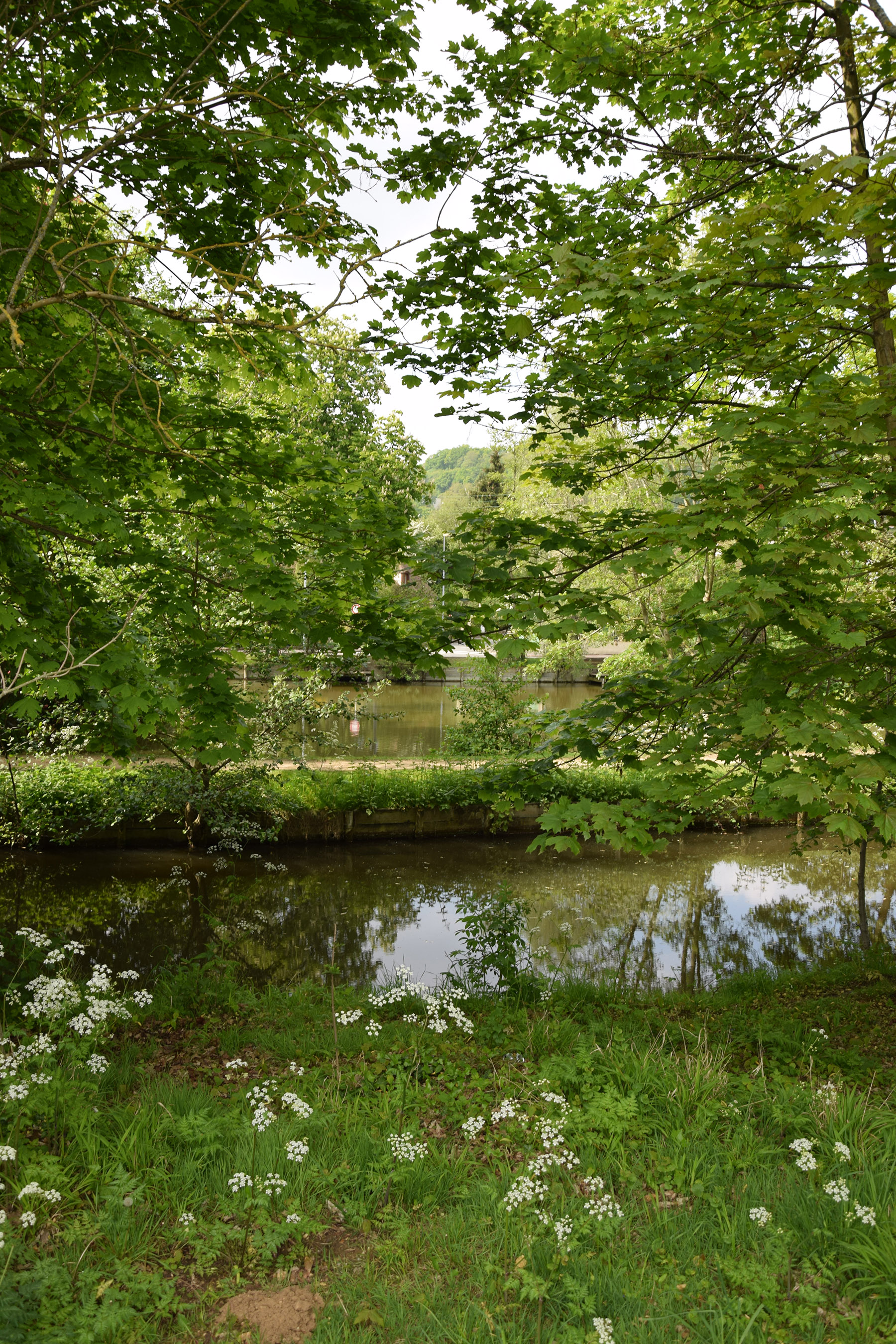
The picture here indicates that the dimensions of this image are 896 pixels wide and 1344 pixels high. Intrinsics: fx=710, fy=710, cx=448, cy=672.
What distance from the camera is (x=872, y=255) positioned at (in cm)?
424

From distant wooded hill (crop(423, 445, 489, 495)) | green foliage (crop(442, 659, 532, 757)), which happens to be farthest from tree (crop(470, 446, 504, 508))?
distant wooded hill (crop(423, 445, 489, 495))

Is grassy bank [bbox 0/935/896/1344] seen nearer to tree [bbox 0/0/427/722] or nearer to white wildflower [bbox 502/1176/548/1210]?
white wildflower [bbox 502/1176/548/1210]

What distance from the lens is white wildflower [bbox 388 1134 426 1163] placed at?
3.29 meters

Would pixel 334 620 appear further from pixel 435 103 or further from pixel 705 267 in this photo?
pixel 435 103

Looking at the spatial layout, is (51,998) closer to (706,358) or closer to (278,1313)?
(278,1313)

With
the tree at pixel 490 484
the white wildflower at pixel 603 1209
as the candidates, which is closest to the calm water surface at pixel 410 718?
the white wildflower at pixel 603 1209

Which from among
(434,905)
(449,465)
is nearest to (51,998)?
(434,905)

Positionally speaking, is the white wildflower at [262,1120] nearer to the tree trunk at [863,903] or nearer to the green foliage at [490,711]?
the tree trunk at [863,903]

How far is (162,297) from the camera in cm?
485

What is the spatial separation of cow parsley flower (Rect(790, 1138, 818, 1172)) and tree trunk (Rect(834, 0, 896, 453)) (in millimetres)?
3234

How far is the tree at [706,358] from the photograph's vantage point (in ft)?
11.1

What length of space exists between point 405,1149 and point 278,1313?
0.86 m

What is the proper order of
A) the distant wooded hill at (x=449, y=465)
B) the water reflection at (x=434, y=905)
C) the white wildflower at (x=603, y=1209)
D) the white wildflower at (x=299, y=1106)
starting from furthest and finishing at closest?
the distant wooded hill at (x=449, y=465), the water reflection at (x=434, y=905), the white wildflower at (x=299, y=1106), the white wildflower at (x=603, y=1209)

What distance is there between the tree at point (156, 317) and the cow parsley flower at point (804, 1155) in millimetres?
3859
